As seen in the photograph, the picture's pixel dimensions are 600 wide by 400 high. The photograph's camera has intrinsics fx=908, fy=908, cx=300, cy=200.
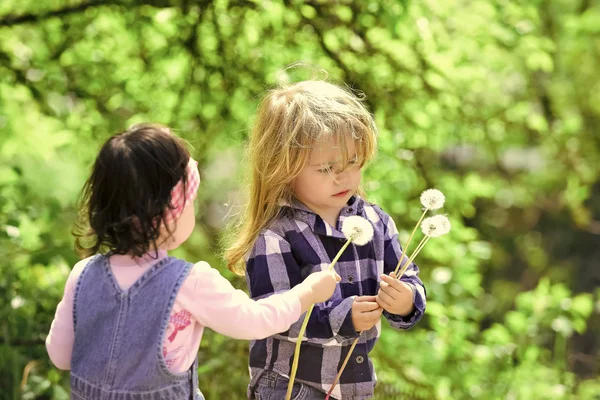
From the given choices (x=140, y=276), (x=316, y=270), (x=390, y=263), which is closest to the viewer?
(x=140, y=276)

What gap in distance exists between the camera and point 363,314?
2.04 m

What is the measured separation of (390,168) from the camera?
3703mm

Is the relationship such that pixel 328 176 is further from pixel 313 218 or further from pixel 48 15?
pixel 48 15

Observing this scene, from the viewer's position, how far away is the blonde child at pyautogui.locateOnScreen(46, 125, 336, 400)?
173cm

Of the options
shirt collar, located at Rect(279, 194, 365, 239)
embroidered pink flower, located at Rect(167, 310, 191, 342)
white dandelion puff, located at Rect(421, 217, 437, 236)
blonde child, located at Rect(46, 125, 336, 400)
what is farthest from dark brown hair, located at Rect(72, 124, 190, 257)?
white dandelion puff, located at Rect(421, 217, 437, 236)

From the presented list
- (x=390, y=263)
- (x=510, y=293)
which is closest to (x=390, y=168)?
(x=390, y=263)

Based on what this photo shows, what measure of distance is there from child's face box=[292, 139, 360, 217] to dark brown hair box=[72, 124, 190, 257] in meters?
0.43

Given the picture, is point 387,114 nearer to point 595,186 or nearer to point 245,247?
point 245,247

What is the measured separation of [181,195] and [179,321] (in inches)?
9.8

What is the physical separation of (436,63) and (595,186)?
439 centimetres

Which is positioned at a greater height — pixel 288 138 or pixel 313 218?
pixel 288 138

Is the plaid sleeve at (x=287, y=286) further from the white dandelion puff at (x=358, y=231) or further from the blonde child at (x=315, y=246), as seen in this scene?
the white dandelion puff at (x=358, y=231)

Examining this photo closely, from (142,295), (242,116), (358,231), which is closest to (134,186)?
(142,295)

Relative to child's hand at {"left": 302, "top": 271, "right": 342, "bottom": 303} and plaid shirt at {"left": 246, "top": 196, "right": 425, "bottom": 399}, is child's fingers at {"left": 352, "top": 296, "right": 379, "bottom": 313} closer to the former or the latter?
plaid shirt at {"left": 246, "top": 196, "right": 425, "bottom": 399}
